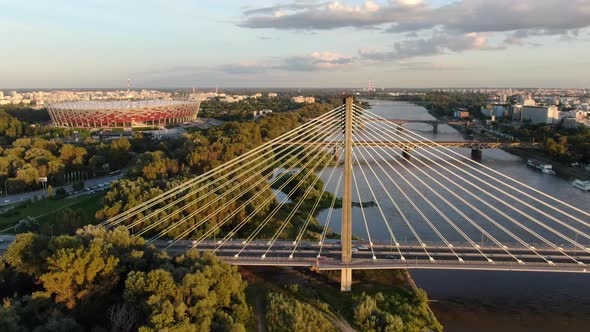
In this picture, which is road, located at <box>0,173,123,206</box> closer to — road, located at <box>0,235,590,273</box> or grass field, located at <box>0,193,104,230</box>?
grass field, located at <box>0,193,104,230</box>

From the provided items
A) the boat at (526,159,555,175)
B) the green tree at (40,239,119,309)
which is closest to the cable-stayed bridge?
the green tree at (40,239,119,309)

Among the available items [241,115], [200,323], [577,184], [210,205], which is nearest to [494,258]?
[200,323]

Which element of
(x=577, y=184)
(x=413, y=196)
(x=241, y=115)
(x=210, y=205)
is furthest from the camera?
(x=241, y=115)

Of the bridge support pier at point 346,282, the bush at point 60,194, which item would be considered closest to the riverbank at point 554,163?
the bridge support pier at point 346,282

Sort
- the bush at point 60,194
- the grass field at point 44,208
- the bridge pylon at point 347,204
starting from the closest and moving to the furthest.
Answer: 1. the bridge pylon at point 347,204
2. the grass field at point 44,208
3. the bush at point 60,194

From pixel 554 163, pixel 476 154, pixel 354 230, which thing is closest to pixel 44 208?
pixel 354 230

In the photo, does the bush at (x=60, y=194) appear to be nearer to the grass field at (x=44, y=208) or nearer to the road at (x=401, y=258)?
the grass field at (x=44, y=208)

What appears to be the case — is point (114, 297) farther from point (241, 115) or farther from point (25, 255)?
point (241, 115)
